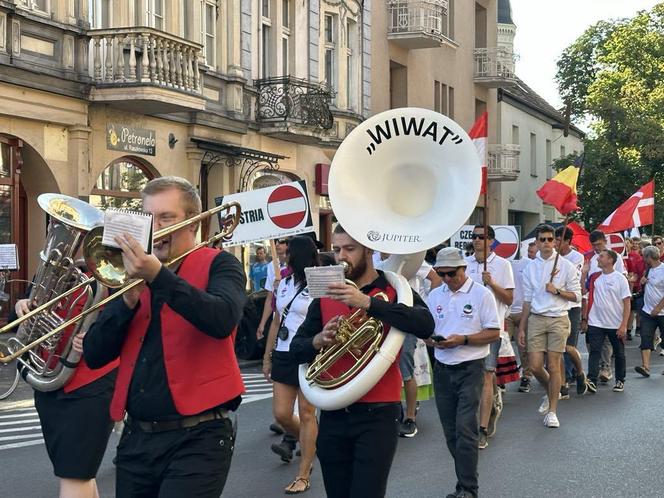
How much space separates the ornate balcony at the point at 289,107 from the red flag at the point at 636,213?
738 centimetres

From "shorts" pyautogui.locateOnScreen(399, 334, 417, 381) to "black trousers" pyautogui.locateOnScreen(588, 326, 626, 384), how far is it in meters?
3.60

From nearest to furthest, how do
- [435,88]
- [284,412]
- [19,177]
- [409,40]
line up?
[284,412] < [19,177] < [409,40] < [435,88]

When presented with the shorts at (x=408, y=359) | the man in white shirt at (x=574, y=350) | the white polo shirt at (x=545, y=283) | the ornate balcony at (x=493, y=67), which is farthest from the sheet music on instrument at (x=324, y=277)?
the ornate balcony at (x=493, y=67)

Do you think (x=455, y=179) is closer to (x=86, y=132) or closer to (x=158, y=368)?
(x=158, y=368)

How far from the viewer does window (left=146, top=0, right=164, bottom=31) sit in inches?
806

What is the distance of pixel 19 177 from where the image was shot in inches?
701

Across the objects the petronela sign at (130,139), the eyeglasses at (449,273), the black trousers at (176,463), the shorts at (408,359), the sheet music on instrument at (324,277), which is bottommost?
the shorts at (408,359)

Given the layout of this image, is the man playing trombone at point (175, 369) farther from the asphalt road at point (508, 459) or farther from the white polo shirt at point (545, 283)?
the white polo shirt at point (545, 283)

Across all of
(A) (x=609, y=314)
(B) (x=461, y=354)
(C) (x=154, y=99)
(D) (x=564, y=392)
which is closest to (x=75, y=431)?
(B) (x=461, y=354)

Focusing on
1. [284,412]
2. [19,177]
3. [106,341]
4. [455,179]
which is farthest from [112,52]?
[106,341]

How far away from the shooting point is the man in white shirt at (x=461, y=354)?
7.28 meters

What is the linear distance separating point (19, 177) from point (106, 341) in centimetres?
1407

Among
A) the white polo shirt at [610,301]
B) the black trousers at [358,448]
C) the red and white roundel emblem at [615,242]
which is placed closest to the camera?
the black trousers at [358,448]

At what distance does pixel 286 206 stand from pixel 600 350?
4689 mm
